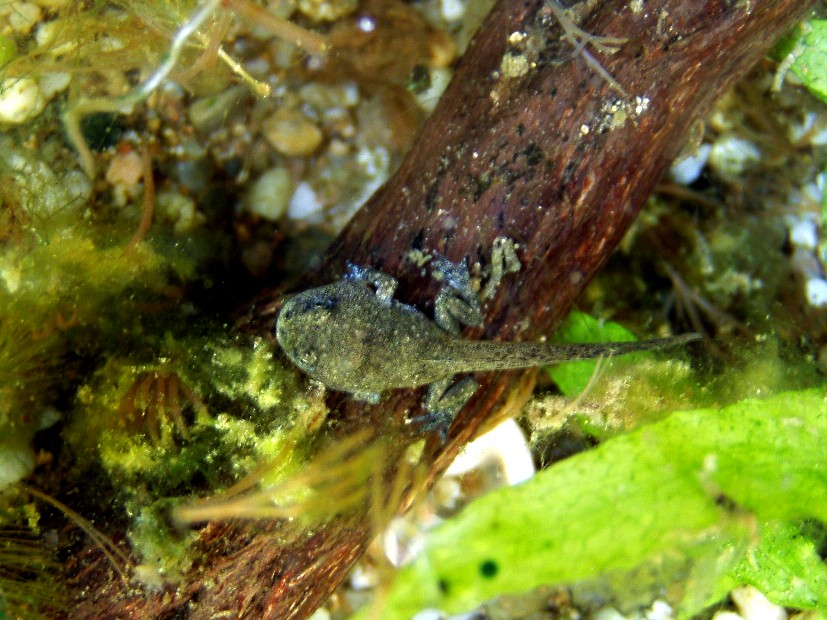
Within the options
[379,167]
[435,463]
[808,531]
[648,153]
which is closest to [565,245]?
[648,153]

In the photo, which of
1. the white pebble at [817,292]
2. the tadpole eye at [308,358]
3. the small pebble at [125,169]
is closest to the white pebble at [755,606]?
the white pebble at [817,292]

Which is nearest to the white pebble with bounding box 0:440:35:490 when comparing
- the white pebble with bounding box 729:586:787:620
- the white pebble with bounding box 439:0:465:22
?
the white pebble with bounding box 439:0:465:22

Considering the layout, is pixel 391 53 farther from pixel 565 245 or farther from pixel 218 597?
pixel 218 597

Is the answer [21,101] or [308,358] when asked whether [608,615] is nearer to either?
[308,358]

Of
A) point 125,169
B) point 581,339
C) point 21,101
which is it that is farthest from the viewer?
point 125,169

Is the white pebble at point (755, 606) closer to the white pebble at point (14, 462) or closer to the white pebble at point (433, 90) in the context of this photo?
the white pebble at point (433, 90)

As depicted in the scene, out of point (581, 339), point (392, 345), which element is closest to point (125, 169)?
point (392, 345)

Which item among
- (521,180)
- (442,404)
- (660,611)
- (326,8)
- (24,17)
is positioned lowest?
(660,611)
